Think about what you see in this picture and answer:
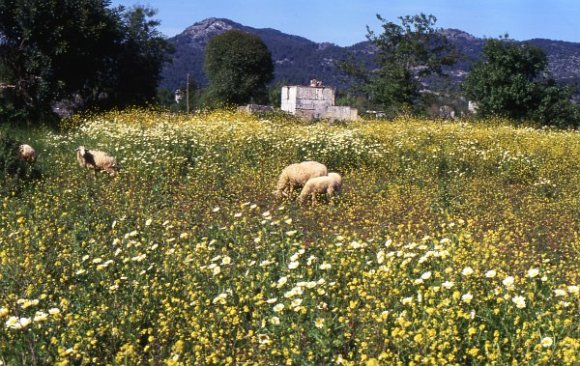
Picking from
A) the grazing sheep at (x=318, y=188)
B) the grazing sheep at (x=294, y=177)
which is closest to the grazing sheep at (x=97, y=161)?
the grazing sheep at (x=294, y=177)

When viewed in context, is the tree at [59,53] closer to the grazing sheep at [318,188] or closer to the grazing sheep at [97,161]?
the grazing sheep at [97,161]

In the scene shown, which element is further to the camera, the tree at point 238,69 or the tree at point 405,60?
the tree at point 238,69

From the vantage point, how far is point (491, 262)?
591cm

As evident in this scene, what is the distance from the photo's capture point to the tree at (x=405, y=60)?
29438 mm

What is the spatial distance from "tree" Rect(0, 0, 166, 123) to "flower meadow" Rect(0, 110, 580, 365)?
908 centimetres

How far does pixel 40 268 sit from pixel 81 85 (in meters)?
19.4

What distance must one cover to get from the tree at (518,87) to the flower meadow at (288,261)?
13.2 metres

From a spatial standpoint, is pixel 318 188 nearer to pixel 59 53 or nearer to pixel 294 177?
pixel 294 177

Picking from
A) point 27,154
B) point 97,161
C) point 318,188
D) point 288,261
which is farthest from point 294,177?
point 27,154

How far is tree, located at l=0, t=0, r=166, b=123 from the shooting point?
21531 millimetres

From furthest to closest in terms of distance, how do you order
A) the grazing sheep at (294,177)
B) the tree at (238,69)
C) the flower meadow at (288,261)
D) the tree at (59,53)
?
the tree at (238,69), the tree at (59,53), the grazing sheep at (294,177), the flower meadow at (288,261)

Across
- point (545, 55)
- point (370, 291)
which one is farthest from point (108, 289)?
point (545, 55)

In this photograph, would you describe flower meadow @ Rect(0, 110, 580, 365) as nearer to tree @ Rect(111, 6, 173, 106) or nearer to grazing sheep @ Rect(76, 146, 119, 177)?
grazing sheep @ Rect(76, 146, 119, 177)

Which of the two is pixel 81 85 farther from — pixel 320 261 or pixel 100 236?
pixel 320 261
